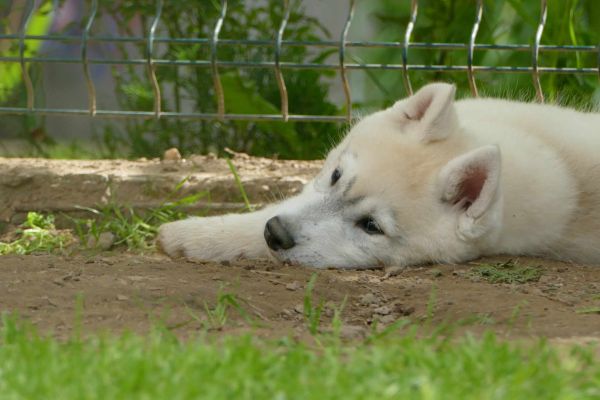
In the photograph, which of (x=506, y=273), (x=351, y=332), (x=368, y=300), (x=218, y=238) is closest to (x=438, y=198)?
(x=506, y=273)

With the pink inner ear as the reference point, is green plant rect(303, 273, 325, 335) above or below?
below

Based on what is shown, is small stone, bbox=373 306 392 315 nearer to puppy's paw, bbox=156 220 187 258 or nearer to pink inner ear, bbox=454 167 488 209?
pink inner ear, bbox=454 167 488 209

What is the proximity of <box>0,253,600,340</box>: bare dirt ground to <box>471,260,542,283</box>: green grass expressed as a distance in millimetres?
53

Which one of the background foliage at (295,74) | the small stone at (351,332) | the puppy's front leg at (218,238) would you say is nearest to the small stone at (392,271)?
the puppy's front leg at (218,238)

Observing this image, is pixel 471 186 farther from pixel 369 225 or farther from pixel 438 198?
pixel 369 225

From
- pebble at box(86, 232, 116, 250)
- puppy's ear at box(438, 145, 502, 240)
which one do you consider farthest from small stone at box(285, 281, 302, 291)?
pebble at box(86, 232, 116, 250)

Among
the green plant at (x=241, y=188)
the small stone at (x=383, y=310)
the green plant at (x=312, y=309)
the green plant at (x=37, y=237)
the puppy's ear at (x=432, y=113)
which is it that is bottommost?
the green plant at (x=37, y=237)

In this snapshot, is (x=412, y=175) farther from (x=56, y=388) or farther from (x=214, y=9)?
(x=214, y=9)

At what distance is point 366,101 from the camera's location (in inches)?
321

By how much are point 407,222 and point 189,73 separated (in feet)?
14.6

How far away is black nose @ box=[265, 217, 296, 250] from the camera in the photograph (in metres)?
4.59

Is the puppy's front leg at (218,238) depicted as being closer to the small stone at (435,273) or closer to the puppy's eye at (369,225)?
the puppy's eye at (369,225)

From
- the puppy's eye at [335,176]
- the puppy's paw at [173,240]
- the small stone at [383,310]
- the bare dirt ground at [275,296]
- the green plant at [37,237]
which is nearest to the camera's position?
the bare dirt ground at [275,296]

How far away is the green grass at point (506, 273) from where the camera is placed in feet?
14.4
